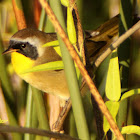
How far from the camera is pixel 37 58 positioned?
107 centimetres

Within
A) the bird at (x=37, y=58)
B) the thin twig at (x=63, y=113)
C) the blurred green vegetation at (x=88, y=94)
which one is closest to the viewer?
the thin twig at (x=63, y=113)

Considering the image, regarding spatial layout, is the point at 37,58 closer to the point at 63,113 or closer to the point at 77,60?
the point at 63,113

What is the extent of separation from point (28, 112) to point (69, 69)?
1.58 ft

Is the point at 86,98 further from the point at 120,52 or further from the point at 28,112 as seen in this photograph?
the point at 120,52

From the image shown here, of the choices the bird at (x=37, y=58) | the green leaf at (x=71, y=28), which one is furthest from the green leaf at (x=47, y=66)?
the bird at (x=37, y=58)

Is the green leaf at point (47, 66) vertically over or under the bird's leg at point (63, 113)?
over

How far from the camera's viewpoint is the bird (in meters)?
1.00

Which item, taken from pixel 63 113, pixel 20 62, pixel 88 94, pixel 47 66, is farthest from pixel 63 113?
pixel 20 62

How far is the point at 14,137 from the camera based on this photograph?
96 centimetres

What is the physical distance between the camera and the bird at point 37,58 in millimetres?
1004

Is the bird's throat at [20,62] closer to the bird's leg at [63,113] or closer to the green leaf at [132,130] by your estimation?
the bird's leg at [63,113]

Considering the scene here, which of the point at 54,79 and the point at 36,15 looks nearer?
the point at 54,79

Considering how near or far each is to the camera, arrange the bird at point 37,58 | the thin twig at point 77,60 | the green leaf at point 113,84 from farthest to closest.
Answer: the bird at point 37,58 → the green leaf at point 113,84 → the thin twig at point 77,60

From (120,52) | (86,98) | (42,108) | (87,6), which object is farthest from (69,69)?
(87,6)
